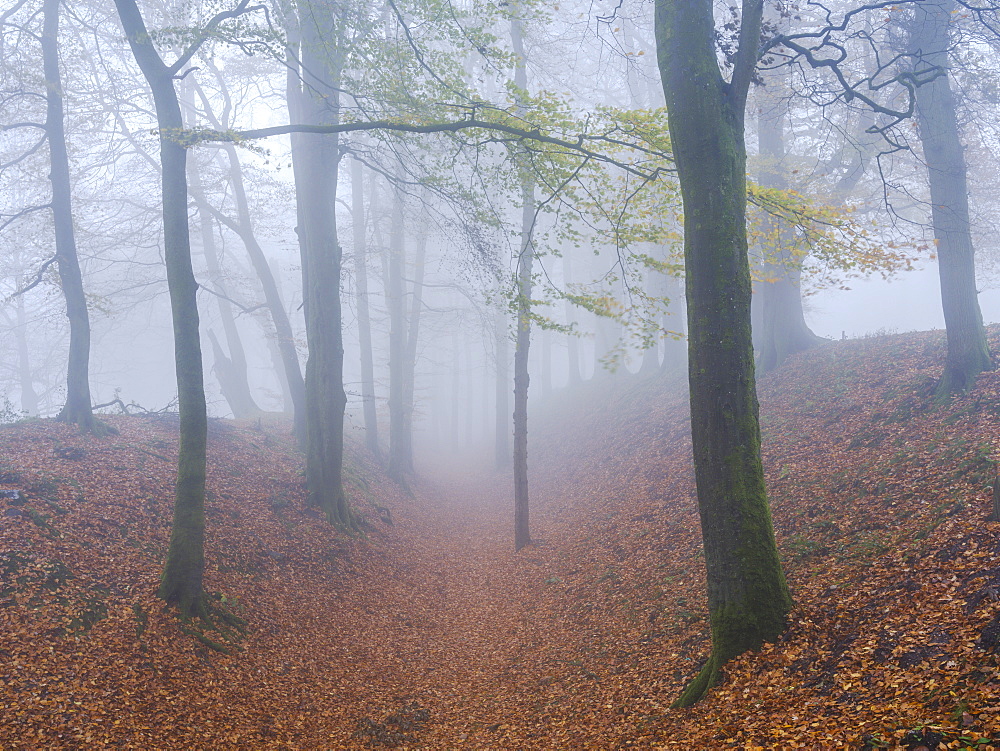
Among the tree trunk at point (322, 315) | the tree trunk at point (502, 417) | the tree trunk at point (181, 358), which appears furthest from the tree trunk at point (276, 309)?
the tree trunk at point (502, 417)

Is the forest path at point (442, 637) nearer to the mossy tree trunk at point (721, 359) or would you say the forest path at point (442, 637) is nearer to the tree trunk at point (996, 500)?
the mossy tree trunk at point (721, 359)

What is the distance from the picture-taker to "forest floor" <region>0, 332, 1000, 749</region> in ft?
15.4

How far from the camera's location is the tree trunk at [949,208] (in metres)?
9.66

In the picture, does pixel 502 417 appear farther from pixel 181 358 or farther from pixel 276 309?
pixel 181 358

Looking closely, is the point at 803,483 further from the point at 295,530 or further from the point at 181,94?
the point at 181,94

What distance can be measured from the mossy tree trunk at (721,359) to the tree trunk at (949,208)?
6014 millimetres

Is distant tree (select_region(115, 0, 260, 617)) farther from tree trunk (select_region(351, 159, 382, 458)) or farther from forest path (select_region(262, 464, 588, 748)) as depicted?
tree trunk (select_region(351, 159, 382, 458))

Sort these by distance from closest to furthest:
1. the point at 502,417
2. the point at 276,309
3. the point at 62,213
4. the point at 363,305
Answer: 1. the point at 62,213
2. the point at 276,309
3. the point at 363,305
4. the point at 502,417

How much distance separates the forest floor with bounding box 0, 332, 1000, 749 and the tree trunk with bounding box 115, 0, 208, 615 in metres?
0.43

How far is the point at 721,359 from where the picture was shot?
18.2ft

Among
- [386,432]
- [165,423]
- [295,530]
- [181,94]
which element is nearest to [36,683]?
[295,530]

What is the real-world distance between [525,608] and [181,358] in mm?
6456

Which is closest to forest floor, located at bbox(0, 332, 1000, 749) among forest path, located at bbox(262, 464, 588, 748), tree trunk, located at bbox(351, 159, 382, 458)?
forest path, located at bbox(262, 464, 588, 748)

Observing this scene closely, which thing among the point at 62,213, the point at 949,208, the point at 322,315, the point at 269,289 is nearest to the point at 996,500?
the point at 949,208
